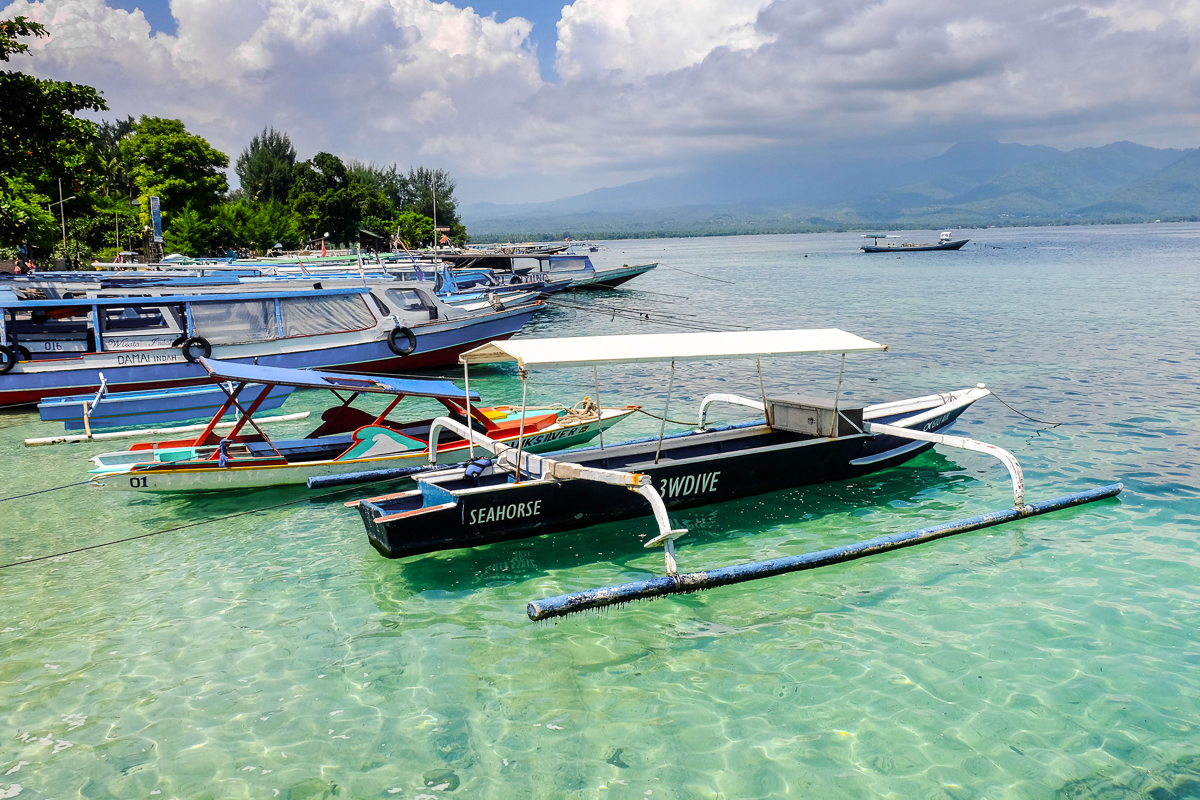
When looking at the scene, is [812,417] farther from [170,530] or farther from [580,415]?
[170,530]

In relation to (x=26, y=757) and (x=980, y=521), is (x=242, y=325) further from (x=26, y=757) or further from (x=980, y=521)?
(x=980, y=521)

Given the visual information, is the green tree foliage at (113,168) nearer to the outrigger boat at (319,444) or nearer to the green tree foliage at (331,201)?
the green tree foliage at (331,201)

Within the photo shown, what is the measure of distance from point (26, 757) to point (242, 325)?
47.0ft

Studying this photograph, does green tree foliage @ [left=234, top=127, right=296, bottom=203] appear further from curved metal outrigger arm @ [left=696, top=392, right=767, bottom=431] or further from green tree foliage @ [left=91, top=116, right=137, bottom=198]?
curved metal outrigger arm @ [left=696, top=392, right=767, bottom=431]

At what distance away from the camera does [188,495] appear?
11.3 meters

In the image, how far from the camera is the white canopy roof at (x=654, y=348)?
9.12 meters

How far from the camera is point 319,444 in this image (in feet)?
39.1

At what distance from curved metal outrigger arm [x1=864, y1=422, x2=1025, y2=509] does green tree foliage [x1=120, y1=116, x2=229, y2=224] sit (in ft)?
190

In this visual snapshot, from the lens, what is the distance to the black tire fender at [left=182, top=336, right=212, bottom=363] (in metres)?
17.7

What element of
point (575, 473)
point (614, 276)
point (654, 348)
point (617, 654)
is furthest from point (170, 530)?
point (614, 276)

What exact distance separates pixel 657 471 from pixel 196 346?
1324 cm

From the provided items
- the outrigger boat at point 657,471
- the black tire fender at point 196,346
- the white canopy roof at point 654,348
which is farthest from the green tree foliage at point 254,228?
the white canopy roof at point 654,348

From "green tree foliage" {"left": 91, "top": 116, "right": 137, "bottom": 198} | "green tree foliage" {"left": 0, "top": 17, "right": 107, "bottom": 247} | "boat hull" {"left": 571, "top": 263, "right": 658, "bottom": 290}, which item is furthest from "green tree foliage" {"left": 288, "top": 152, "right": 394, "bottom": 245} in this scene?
"green tree foliage" {"left": 0, "top": 17, "right": 107, "bottom": 247}

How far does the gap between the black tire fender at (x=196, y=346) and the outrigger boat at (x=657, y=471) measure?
391 inches
